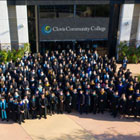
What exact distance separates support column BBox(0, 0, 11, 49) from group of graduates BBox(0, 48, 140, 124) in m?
3.62

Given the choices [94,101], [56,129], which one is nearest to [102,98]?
[94,101]

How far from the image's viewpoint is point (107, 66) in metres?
13.5

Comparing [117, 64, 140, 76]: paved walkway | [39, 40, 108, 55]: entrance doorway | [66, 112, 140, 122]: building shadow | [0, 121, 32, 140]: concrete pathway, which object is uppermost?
[39, 40, 108, 55]: entrance doorway

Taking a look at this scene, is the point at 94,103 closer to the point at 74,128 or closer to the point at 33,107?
the point at 74,128

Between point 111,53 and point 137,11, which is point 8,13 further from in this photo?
point 137,11

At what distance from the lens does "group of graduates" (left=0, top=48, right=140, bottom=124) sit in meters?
9.83

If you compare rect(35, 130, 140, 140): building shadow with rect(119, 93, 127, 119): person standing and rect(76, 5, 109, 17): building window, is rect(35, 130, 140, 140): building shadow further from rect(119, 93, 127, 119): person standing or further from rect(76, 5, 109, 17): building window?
rect(76, 5, 109, 17): building window

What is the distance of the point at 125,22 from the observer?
1700cm

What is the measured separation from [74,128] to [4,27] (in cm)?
1014

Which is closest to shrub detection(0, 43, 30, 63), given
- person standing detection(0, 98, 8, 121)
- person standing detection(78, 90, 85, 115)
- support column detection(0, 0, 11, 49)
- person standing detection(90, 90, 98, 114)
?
support column detection(0, 0, 11, 49)

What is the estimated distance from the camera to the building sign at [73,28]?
16.7 meters

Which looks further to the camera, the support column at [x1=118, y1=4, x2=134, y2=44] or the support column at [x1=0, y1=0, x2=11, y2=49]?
the support column at [x1=118, y1=4, x2=134, y2=44]

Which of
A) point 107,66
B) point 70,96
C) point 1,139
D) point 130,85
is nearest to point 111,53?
point 107,66

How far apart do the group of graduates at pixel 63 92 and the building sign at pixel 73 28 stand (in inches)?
182
